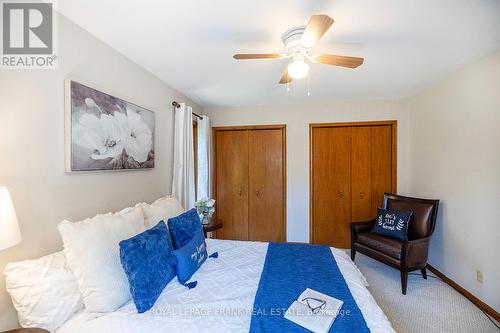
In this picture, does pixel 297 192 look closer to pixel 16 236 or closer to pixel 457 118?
pixel 457 118

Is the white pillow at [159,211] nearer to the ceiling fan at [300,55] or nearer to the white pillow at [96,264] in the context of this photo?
the white pillow at [96,264]

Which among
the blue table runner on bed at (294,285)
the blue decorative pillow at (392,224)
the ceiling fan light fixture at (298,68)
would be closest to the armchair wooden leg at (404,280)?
the blue decorative pillow at (392,224)

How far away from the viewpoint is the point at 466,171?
2.37 meters

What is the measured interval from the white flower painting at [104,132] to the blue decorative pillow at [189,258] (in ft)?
2.98

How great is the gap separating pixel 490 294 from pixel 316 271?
5.95ft

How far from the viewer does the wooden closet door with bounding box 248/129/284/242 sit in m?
3.86

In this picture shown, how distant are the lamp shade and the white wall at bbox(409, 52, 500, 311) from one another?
3.37 metres

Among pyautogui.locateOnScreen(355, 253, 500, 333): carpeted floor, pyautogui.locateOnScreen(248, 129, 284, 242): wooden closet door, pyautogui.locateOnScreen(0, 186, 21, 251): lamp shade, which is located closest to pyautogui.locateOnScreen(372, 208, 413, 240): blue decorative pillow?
pyautogui.locateOnScreen(355, 253, 500, 333): carpeted floor

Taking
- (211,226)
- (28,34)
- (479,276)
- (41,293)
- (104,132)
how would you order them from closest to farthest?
1. (41,293)
2. (28,34)
3. (104,132)
4. (479,276)
5. (211,226)

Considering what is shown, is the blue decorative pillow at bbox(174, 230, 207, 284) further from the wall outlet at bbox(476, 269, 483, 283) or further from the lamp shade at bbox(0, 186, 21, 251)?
the wall outlet at bbox(476, 269, 483, 283)

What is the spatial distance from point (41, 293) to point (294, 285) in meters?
1.38

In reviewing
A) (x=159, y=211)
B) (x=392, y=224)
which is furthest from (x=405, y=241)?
(x=159, y=211)

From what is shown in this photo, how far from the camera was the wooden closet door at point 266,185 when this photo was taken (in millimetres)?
3857

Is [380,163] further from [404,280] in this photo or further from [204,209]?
[204,209]
